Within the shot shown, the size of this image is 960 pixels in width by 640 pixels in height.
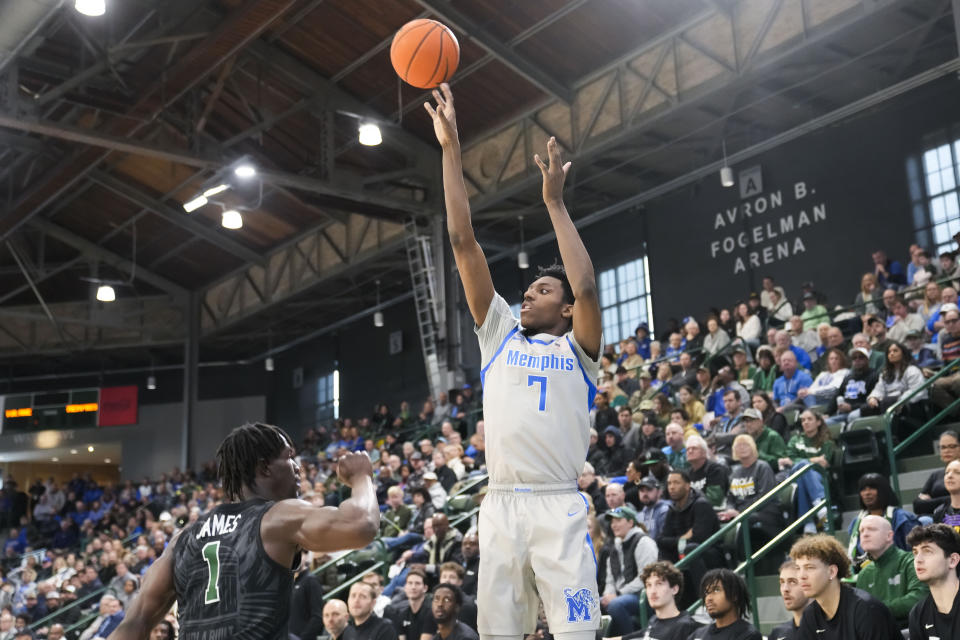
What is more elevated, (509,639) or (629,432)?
(629,432)

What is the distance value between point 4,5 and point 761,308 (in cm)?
1070

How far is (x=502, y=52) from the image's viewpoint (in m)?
16.2

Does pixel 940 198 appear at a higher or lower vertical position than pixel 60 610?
higher

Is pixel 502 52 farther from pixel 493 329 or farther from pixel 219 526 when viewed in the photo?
pixel 219 526

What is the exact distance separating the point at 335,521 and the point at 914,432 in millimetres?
7729

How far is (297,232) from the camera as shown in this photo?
24.0m

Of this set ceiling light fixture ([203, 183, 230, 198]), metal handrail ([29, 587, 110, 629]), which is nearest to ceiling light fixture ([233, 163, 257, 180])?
ceiling light fixture ([203, 183, 230, 198])

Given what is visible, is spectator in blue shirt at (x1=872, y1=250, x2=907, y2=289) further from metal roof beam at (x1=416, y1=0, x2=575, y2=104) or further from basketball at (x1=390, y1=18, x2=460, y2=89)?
basketball at (x1=390, y1=18, x2=460, y2=89)

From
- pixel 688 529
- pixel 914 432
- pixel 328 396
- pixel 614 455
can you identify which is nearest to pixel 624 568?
pixel 688 529

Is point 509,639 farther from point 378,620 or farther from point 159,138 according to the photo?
point 159,138

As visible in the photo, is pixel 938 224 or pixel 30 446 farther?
pixel 30 446

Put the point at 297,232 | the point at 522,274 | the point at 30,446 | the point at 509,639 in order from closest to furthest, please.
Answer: the point at 509,639 → the point at 522,274 → the point at 297,232 → the point at 30,446

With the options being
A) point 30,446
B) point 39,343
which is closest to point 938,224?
point 39,343

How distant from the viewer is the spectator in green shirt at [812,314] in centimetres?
1386
